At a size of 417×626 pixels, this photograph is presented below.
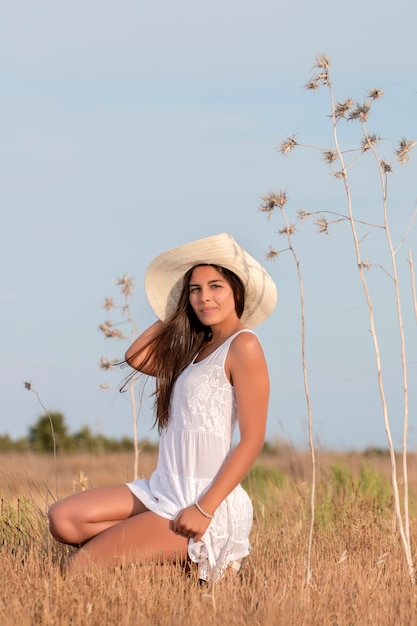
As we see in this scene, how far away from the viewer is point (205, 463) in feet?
15.8

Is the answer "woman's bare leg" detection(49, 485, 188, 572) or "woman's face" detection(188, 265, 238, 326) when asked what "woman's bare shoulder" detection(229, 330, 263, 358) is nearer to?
"woman's face" detection(188, 265, 238, 326)

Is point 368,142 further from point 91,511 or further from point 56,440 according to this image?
point 56,440

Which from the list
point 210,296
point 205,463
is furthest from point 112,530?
point 210,296

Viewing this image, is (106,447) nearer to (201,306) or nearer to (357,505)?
(357,505)

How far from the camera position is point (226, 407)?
4.86 m

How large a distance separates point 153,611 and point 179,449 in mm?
886

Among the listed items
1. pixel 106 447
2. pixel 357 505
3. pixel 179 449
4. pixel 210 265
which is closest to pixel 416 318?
pixel 210 265

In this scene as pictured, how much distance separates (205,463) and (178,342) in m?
0.79

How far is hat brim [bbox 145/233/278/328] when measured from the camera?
515cm

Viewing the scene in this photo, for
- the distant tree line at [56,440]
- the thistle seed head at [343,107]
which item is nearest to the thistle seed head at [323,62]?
the thistle seed head at [343,107]

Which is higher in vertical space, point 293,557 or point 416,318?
point 416,318

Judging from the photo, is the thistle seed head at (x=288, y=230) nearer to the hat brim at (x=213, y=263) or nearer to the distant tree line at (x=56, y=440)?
the hat brim at (x=213, y=263)

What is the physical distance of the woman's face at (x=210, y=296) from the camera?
16.6 ft

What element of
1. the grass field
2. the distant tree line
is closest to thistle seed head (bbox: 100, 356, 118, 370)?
the grass field
